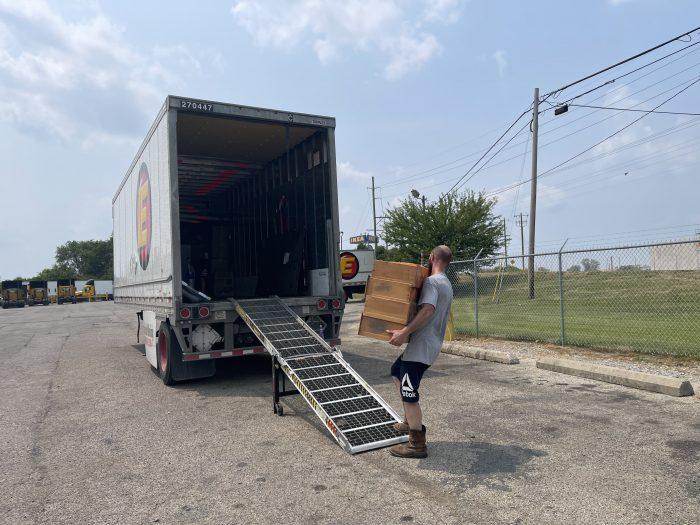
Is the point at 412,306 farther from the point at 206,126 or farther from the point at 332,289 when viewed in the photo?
the point at 206,126

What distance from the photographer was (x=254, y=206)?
1270 cm

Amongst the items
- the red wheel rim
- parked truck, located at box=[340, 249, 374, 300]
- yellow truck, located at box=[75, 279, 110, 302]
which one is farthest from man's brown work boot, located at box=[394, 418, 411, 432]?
yellow truck, located at box=[75, 279, 110, 302]

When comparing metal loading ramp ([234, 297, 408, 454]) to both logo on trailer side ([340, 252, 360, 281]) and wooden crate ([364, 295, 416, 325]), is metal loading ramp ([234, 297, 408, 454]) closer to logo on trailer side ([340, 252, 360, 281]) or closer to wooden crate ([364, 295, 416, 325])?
wooden crate ([364, 295, 416, 325])

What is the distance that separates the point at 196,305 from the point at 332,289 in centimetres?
239

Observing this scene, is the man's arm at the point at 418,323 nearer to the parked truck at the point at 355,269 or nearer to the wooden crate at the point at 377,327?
the wooden crate at the point at 377,327

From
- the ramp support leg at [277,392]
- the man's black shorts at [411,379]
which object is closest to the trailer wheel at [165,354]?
Result: the ramp support leg at [277,392]

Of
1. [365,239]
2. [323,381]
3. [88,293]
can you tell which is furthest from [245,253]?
[88,293]

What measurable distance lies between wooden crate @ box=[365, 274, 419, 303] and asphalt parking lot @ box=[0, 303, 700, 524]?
1.47 meters

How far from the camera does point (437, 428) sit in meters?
5.59

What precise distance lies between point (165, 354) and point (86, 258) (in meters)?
122

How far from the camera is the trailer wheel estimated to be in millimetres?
8141

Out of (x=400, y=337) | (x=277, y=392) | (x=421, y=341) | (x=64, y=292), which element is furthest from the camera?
(x=64, y=292)

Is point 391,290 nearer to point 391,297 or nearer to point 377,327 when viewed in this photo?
point 391,297

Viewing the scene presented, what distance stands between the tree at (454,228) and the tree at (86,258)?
9928 cm
